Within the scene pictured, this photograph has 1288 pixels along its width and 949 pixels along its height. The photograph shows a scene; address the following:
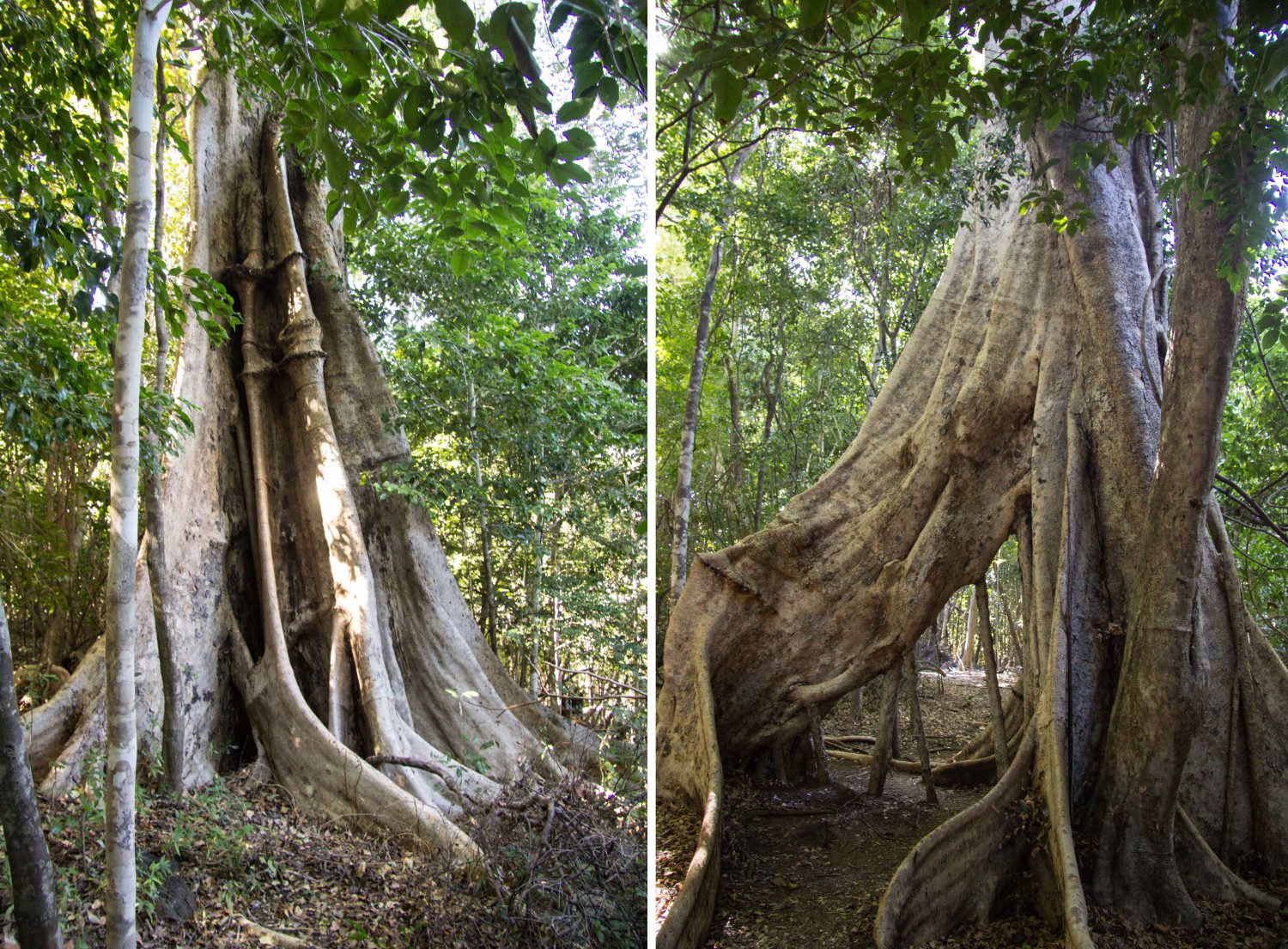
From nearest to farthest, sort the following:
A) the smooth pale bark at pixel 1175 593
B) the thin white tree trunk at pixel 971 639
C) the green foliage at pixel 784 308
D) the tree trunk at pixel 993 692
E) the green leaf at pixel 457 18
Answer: the green leaf at pixel 457 18, the smooth pale bark at pixel 1175 593, the tree trunk at pixel 993 692, the green foliage at pixel 784 308, the thin white tree trunk at pixel 971 639

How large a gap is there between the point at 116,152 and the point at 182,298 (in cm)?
49

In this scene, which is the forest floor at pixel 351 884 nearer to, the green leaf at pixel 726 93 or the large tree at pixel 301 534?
the large tree at pixel 301 534

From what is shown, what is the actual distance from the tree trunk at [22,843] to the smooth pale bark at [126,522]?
0.12m

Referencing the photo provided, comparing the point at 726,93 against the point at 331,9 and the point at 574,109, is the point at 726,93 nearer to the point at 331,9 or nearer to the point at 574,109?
the point at 574,109

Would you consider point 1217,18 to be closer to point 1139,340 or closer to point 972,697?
point 1139,340

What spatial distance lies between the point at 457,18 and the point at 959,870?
5.29ft

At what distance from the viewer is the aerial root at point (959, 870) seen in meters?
1.40

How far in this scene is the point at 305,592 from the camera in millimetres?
2623

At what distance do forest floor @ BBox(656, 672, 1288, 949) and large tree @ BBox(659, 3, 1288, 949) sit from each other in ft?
0.15

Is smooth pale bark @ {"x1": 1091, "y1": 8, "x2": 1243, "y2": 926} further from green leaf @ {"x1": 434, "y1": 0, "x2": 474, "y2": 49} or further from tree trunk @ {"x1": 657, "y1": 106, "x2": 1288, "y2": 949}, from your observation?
green leaf @ {"x1": 434, "y1": 0, "x2": 474, "y2": 49}

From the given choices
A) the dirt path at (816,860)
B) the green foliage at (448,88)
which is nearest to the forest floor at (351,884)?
the dirt path at (816,860)

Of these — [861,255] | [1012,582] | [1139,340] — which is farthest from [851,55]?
[1012,582]

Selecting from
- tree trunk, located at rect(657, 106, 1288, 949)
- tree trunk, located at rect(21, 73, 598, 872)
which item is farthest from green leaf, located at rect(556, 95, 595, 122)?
tree trunk, located at rect(21, 73, 598, 872)

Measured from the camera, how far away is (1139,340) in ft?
6.34
